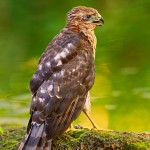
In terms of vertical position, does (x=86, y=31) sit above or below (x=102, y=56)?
below

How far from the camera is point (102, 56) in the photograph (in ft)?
42.7

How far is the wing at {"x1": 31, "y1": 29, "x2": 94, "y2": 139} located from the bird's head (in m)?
0.35

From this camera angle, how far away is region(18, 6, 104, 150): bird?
7.20 metres

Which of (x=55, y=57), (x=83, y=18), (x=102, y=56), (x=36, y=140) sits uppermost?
(x=102, y=56)

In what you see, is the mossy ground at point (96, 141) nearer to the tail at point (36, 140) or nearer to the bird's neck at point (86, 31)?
the tail at point (36, 140)

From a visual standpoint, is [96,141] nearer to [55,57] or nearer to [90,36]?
[55,57]

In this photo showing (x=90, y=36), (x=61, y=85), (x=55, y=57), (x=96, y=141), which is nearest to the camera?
(x=96, y=141)

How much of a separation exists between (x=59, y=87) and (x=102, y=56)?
568 centimetres

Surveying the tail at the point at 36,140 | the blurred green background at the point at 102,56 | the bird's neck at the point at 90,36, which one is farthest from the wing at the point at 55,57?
the blurred green background at the point at 102,56

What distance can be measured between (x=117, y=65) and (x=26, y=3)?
14.8 ft

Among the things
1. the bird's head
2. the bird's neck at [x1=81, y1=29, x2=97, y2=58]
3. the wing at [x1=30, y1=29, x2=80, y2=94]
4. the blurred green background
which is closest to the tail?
the wing at [x1=30, y1=29, x2=80, y2=94]

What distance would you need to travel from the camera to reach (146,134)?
25.1 feet

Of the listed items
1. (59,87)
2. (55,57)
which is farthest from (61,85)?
(55,57)

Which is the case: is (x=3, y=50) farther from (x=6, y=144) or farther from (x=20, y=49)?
(x=6, y=144)
